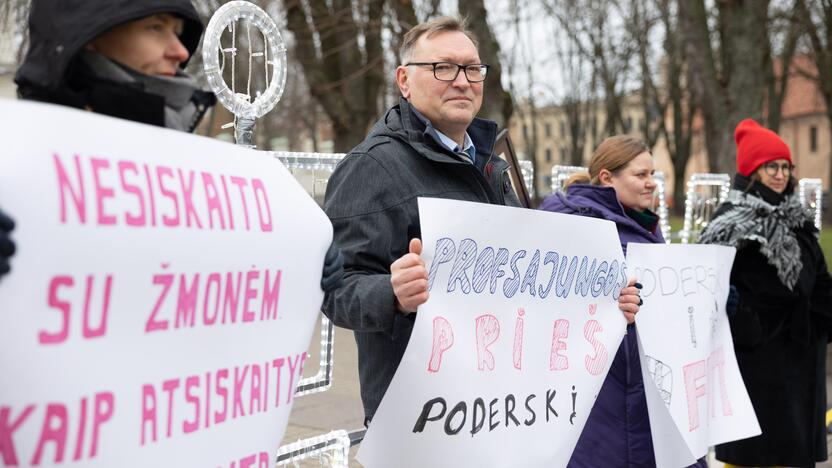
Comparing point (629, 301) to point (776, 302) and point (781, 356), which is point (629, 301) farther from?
point (781, 356)

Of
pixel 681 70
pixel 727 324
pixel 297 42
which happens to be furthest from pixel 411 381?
pixel 681 70

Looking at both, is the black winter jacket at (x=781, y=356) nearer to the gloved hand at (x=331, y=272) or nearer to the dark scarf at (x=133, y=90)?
the gloved hand at (x=331, y=272)

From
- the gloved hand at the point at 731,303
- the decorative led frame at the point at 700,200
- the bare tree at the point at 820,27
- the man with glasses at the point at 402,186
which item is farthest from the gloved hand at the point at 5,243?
the bare tree at the point at 820,27

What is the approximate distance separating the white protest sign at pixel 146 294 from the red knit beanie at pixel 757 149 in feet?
11.1

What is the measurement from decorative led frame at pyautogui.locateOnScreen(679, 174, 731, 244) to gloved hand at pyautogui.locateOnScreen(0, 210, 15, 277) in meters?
6.01

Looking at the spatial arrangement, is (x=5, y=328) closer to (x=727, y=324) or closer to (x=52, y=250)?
(x=52, y=250)

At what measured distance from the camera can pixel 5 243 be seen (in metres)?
1.48

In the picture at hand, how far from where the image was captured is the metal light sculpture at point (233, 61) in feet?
9.36

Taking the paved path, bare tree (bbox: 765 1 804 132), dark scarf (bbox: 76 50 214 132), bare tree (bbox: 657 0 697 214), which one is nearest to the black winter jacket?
the paved path

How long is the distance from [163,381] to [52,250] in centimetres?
35

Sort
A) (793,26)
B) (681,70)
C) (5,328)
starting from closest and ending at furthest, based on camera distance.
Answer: (5,328) → (793,26) → (681,70)

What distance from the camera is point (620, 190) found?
387 cm

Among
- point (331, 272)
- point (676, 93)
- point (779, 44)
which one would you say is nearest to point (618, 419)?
point (331, 272)

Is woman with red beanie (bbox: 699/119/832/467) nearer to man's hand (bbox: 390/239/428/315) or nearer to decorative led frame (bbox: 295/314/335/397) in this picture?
decorative led frame (bbox: 295/314/335/397)
